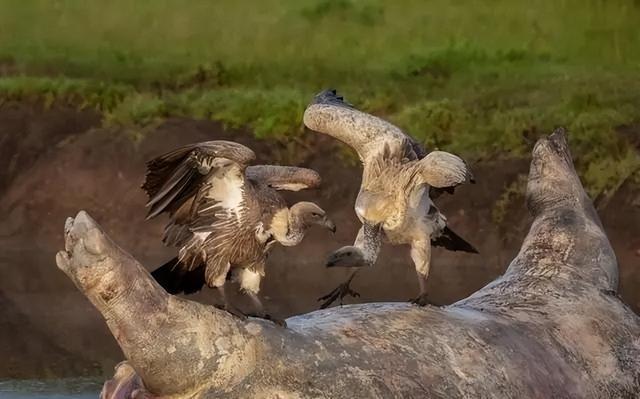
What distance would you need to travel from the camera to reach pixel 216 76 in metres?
20.5

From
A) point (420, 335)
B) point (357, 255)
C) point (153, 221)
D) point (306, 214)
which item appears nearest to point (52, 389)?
point (306, 214)

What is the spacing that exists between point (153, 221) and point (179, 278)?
1057cm

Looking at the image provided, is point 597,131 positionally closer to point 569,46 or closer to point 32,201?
point 569,46

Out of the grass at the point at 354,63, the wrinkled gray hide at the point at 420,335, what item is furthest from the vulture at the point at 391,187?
the grass at the point at 354,63

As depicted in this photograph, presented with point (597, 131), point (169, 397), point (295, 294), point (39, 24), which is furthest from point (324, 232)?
point (169, 397)

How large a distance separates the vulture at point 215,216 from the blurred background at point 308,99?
7814 millimetres

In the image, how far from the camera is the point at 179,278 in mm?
7840

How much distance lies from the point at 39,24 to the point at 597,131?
25.6ft

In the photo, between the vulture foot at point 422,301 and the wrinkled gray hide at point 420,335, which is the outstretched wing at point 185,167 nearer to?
the vulture foot at point 422,301

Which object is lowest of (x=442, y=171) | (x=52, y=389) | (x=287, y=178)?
(x=52, y=389)

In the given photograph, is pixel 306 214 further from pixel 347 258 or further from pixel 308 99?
pixel 308 99

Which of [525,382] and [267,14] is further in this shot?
[267,14]

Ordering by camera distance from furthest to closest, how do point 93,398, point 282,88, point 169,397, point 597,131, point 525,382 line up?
1. point 282,88
2. point 597,131
3. point 93,398
4. point 525,382
5. point 169,397

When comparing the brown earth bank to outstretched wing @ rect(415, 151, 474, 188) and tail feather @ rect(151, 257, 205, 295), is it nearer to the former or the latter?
outstretched wing @ rect(415, 151, 474, 188)
